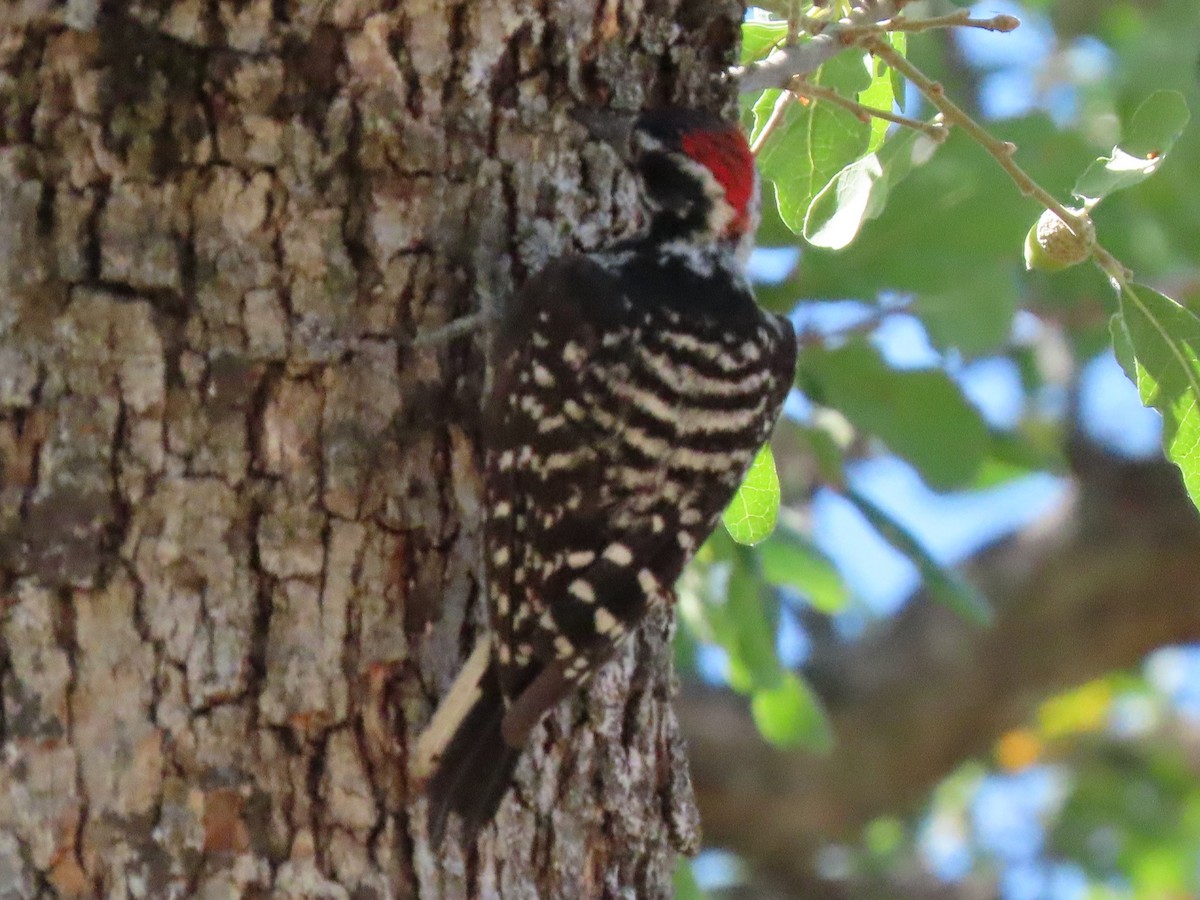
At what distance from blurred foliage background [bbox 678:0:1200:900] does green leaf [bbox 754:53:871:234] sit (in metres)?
0.06

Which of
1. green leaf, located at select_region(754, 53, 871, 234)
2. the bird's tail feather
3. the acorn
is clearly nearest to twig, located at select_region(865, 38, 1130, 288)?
the acorn

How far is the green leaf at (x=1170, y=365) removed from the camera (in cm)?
249

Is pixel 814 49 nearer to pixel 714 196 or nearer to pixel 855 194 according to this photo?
pixel 855 194

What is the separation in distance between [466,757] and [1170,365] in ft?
4.03

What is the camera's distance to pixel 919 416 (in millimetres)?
3699

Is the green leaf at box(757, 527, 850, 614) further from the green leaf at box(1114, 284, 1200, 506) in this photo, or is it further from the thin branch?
the green leaf at box(1114, 284, 1200, 506)

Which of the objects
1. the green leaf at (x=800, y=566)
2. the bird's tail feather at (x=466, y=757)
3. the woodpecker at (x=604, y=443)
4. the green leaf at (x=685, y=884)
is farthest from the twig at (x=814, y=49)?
the green leaf at (x=800, y=566)

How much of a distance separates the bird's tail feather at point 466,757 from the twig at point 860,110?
1.08 m

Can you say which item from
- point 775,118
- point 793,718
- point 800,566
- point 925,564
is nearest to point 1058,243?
point 775,118

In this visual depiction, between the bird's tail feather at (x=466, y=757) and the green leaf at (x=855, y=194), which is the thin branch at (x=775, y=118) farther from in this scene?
the bird's tail feather at (x=466, y=757)

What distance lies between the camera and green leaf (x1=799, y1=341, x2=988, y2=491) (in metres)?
3.68

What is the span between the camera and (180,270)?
2.39 meters

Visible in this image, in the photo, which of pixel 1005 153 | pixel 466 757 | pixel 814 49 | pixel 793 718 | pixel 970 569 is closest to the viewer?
pixel 466 757

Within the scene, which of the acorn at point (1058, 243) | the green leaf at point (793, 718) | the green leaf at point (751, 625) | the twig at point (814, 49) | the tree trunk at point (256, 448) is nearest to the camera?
the tree trunk at point (256, 448)
